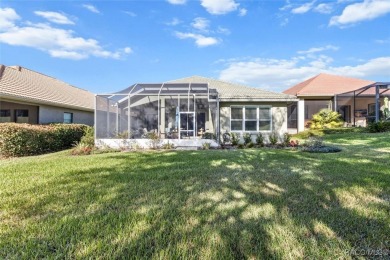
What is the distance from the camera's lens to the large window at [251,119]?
1777cm

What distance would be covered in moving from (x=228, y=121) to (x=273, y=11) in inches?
312

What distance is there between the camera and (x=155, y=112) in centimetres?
1673

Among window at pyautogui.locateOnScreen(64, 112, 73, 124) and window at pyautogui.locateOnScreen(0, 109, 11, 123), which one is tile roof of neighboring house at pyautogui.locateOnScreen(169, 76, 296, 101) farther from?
window at pyautogui.locateOnScreen(0, 109, 11, 123)

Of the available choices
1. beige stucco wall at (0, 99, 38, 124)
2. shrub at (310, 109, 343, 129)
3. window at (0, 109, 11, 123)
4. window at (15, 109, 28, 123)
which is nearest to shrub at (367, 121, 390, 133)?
shrub at (310, 109, 343, 129)

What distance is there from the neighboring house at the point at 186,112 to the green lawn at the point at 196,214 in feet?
27.6

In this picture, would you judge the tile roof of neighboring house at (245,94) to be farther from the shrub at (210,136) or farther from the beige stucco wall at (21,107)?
the beige stucco wall at (21,107)

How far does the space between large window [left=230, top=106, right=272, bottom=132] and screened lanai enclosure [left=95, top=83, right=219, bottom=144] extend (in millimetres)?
1779

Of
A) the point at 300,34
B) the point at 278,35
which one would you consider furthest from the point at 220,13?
the point at 300,34

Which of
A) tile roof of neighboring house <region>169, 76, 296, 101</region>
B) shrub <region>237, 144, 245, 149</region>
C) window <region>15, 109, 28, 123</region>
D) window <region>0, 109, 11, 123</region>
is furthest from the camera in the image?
tile roof of neighboring house <region>169, 76, 296, 101</region>

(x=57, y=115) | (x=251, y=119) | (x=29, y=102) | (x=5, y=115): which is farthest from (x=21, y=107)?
(x=251, y=119)

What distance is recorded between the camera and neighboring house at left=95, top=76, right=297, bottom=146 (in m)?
14.5

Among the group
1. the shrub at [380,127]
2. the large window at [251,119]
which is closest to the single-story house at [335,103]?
the shrub at [380,127]

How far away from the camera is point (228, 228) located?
3.13 meters

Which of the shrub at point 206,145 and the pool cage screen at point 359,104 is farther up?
the pool cage screen at point 359,104
